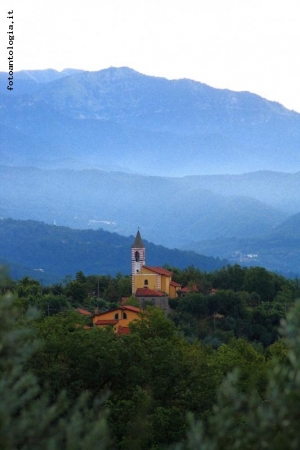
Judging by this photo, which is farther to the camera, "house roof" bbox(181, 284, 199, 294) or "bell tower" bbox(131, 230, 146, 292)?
"bell tower" bbox(131, 230, 146, 292)

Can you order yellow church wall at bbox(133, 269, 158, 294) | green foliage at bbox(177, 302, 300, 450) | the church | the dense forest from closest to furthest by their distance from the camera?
green foliage at bbox(177, 302, 300, 450), the dense forest, the church, yellow church wall at bbox(133, 269, 158, 294)

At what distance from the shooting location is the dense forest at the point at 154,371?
481 inches

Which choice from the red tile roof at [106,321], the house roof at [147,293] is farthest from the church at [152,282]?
the red tile roof at [106,321]

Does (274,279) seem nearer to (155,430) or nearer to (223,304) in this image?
(223,304)

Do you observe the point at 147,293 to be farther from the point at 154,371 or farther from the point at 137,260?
the point at 154,371

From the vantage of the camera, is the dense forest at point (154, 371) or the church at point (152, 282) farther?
the church at point (152, 282)

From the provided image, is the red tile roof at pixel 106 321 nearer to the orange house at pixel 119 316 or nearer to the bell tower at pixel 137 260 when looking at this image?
the orange house at pixel 119 316

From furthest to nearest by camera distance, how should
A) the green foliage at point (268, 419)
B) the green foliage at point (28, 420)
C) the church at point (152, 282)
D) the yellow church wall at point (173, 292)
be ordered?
the yellow church wall at point (173, 292) < the church at point (152, 282) < the green foliage at point (268, 419) < the green foliage at point (28, 420)

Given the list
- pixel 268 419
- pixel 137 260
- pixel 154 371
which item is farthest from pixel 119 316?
pixel 268 419

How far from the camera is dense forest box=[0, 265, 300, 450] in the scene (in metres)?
12.2

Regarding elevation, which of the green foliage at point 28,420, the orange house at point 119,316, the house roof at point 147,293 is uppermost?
the house roof at point 147,293

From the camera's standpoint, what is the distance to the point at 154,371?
3152 centimetres

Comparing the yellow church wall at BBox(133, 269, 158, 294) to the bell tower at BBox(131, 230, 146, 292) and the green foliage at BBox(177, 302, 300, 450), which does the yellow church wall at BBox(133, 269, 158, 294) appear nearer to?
the bell tower at BBox(131, 230, 146, 292)

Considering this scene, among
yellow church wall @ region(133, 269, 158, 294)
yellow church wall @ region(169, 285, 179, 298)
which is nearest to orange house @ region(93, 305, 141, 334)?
yellow church wall @ region(133, 269, 158, 294)
